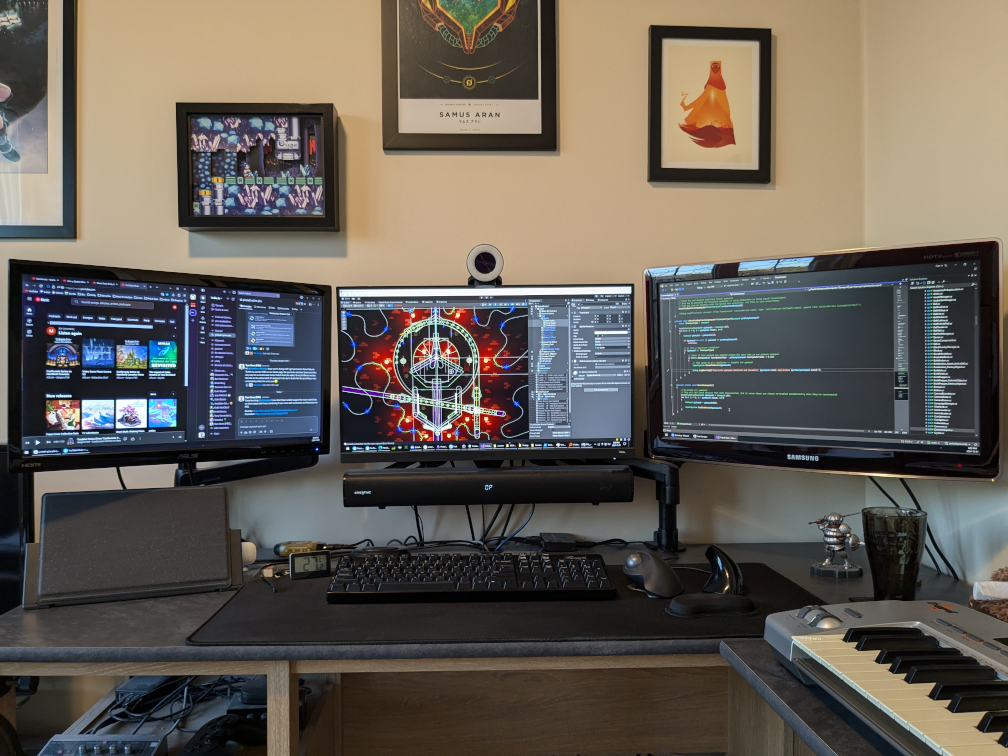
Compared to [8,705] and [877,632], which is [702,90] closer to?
[877,632]

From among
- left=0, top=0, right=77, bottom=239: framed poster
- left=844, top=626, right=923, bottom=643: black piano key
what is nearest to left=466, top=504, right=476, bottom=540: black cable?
left=844, top=626, right=923, bottom=643: black piano key

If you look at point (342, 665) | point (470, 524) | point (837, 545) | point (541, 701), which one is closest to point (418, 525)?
point (470, 524)

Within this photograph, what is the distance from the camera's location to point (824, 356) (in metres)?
1.19

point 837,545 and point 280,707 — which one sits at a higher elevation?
point 837,545

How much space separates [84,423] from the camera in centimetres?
109

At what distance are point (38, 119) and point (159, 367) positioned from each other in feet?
2.74

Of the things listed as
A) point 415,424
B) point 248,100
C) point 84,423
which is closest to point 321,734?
point 415,424

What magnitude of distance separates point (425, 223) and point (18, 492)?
3.45ft

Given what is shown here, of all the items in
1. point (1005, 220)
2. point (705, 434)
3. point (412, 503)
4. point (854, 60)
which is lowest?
point (412, 503)

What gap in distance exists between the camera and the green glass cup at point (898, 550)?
101 cm

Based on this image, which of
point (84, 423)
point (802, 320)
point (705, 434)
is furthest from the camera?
point (705, 434)

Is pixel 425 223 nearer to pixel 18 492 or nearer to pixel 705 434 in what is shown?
pixel 705 434

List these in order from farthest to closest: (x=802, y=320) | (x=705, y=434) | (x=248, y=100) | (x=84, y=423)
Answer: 1. (x=248, y=100)
2. (x=705, y=434)
3. (x=802, y=320)
4. (x=84, y=423)

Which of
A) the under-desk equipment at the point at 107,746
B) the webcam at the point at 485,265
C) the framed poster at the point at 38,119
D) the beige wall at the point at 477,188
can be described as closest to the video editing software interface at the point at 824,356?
the beige wall at the point at 477,188
